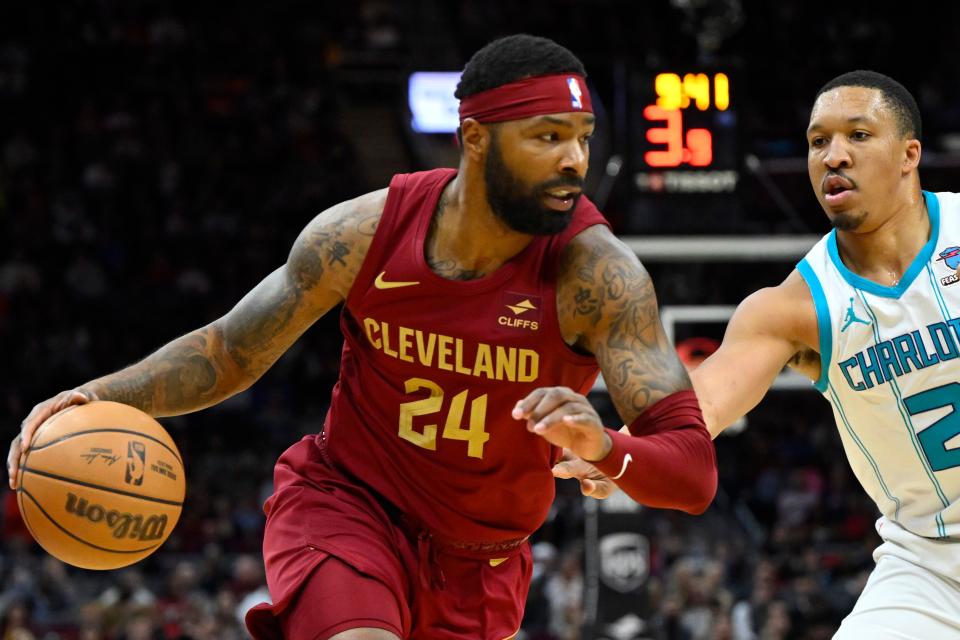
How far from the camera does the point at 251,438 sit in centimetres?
1541

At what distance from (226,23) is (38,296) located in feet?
19.2

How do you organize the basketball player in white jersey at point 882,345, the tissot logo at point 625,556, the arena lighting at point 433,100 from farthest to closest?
the arena lighting at point 433,100, the tissot logo at point 625,556, the basketball player in white jersey at point 882,345

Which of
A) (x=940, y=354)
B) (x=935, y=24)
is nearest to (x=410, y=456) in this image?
(x=940, y=354)

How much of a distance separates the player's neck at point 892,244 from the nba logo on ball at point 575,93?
3.54 ft

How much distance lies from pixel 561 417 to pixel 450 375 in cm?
82

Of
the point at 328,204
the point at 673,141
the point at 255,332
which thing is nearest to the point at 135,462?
the point at 255,332

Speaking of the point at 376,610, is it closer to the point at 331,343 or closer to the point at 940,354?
the point at 940,354

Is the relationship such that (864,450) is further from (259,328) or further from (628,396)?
(259,328)

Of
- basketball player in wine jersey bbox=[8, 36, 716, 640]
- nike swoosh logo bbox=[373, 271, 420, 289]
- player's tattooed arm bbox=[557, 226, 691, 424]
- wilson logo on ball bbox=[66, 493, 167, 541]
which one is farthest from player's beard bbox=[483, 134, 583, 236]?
wilson logo on ball bbox=[66, 493, 167, 541]

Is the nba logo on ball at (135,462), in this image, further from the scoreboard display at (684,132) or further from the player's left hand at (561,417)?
the scoreboard display at (684,132)

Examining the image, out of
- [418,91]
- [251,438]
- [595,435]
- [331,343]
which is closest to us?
[595,435]

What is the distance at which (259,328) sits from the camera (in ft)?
13.8

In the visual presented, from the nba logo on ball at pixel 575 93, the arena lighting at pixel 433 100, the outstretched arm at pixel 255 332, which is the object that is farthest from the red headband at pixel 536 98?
Answer: the arena lighting at pixel 433 100

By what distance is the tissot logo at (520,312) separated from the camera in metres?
3.87
